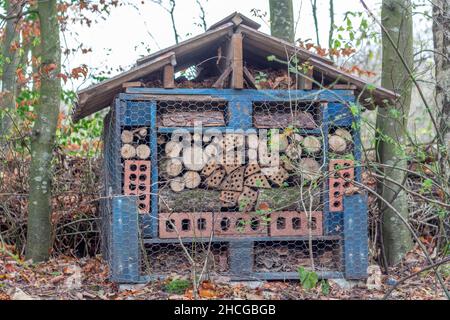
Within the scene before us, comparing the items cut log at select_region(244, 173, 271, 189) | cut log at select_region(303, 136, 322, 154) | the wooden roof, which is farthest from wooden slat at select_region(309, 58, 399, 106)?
cut log at select_region(244, 173, 271, 189)

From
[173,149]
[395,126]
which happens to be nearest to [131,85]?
[173,149]

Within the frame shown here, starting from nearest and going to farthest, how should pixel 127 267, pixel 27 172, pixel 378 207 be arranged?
pixel 127 267 < pixel 378 207 < pixel 27 172

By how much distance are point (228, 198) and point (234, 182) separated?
198mm

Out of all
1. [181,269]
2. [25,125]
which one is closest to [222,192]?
[181,269]

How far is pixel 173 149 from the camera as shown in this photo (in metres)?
8.21

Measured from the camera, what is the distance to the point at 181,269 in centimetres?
827

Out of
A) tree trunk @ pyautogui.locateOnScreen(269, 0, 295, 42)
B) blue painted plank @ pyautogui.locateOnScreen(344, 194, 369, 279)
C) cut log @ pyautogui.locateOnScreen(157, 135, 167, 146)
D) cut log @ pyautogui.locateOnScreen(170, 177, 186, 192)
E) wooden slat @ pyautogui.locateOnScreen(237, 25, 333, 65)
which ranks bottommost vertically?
blue painted plank @ pyautogui.locateOnScreen(344, 194, 369, 279)

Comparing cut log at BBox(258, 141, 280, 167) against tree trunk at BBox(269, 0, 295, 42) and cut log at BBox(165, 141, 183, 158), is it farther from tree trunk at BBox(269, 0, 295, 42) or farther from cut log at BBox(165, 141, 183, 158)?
tree trunk at BBox(269, 0, 295, 42)

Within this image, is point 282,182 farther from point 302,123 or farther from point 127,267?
point 127,267

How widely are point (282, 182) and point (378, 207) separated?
1.74m

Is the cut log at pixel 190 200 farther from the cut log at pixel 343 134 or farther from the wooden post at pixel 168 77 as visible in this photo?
the cut log at pixel 343 134

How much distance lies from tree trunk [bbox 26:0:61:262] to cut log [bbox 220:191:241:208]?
8.64 ft

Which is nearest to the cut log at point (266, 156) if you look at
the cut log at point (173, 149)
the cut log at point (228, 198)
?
the cut log at point (228, 198)

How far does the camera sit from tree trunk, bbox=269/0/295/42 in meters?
11.0
